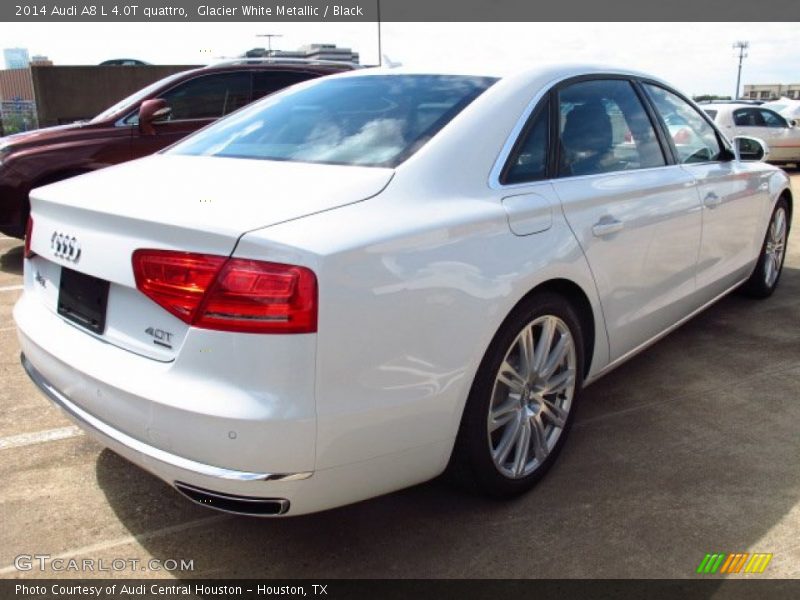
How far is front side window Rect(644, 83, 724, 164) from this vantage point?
379 centimetres

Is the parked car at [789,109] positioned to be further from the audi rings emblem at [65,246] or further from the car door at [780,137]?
the audi rings emblem at [65,246]

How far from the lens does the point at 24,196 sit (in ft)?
19.9

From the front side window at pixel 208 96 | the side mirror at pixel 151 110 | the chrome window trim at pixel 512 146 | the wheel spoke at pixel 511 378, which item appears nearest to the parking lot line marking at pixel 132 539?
the wheel spoke at pixel 511 378

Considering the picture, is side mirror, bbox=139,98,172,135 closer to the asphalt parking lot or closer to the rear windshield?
the rear windshield

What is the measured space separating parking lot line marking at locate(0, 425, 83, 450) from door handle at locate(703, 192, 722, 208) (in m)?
3.27

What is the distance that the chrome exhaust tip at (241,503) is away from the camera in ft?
6.60

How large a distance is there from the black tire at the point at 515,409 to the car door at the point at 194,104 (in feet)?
16.0

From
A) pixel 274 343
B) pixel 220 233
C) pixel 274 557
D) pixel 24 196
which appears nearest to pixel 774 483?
pixel 274 557

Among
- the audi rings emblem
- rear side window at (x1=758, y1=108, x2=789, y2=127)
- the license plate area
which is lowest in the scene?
the license plate area

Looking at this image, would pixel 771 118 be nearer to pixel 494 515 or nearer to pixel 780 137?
pixel 780 137

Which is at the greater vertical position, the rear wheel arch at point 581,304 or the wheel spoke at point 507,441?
the rear wheel arch at point 581,304

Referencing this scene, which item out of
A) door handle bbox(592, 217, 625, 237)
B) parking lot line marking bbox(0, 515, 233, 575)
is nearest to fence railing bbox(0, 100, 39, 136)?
parking lot line marking bbox(0, 515, 233, 575)

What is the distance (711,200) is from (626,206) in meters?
1.03

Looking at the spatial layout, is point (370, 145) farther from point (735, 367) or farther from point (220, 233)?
point (735, 367)
